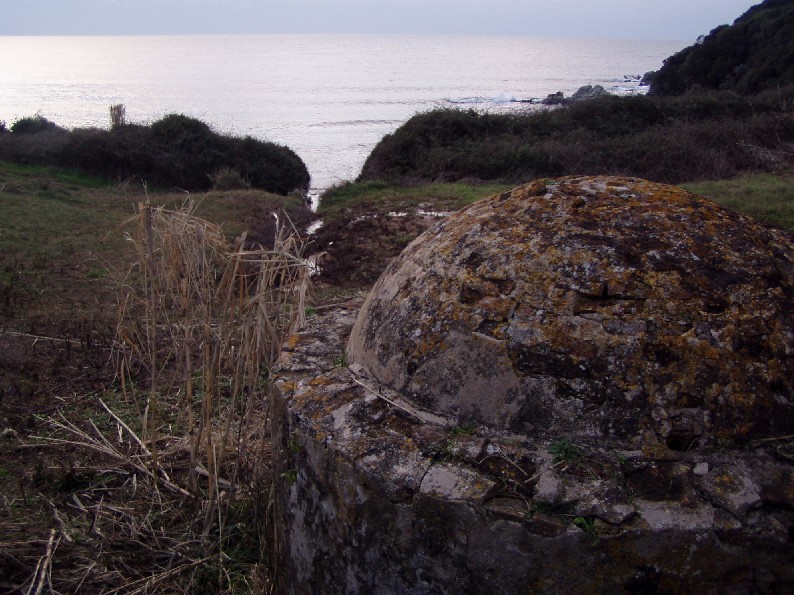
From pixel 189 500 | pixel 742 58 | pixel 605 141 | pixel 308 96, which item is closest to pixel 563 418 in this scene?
pixel 189 500

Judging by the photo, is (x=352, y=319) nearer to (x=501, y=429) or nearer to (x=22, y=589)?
(x=501, y=429)

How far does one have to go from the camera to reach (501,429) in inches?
82.6

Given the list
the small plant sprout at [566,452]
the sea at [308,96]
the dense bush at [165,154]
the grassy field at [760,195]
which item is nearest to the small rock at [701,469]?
the small plant sprout at [566,452]

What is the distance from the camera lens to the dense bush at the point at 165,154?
20.2 m

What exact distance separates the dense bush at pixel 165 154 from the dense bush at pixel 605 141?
→ 376 cm

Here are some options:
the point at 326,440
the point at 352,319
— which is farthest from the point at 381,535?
the point at 352,319

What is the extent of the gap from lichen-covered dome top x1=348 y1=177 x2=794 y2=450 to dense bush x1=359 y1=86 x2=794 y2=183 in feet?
43.0

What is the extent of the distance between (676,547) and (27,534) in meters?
2.92

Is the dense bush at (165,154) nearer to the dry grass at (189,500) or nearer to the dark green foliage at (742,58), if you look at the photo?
the dry grass at (189,500)

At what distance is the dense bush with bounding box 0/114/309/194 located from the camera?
794 inches

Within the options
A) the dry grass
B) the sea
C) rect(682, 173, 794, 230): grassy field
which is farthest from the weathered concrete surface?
the sea

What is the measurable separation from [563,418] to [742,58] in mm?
41020

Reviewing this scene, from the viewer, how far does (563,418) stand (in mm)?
2035

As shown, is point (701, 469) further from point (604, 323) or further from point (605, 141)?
point (605, 141)
